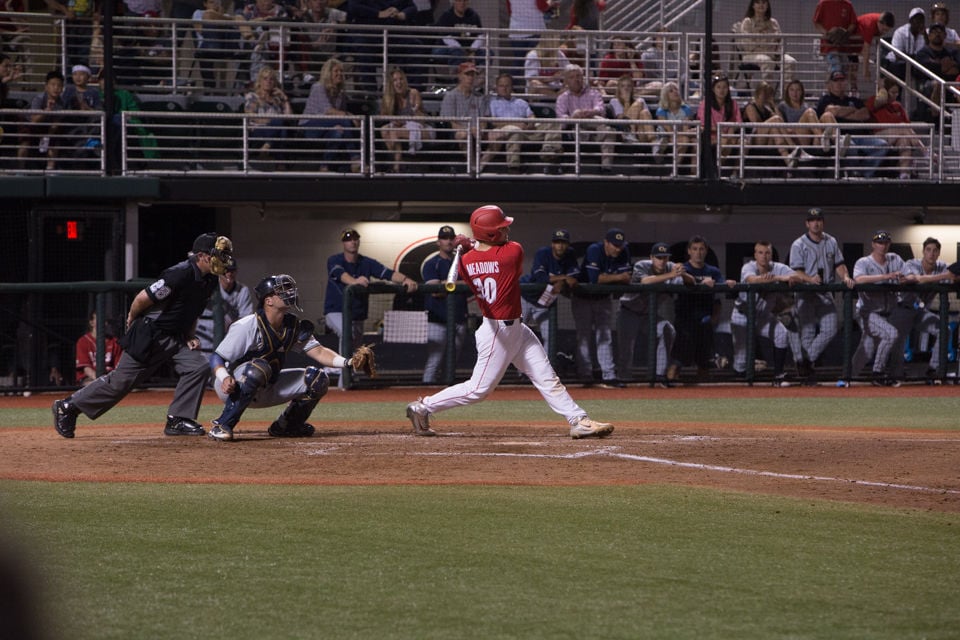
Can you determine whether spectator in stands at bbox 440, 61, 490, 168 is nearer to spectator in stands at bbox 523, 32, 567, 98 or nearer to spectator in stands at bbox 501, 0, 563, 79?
spectator in stands at bbox 523, 32, 567, 98

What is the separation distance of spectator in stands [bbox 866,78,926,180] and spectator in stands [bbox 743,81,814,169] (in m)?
1.42

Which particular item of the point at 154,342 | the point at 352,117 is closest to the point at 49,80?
the point at 352,117

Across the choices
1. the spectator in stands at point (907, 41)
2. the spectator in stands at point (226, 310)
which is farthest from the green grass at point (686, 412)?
the spectator in stands at point (907, 41)

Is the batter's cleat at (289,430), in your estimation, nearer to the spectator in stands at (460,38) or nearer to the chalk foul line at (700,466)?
the chalk foul line at (700,466)

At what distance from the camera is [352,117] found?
666 inches

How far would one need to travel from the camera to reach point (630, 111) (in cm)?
1872

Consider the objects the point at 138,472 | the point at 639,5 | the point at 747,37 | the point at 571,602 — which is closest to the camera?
the point at 571,602

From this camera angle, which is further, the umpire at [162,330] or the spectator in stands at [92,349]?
the spectator in stands at [92,349]

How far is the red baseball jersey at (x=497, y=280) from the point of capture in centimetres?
962

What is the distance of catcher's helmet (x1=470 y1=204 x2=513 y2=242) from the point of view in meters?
9.70

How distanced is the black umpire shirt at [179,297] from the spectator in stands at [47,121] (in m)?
7.45

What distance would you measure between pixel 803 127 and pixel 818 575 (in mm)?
14462

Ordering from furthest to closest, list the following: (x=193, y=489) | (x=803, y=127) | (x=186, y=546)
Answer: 1. (x=803, y=127)
2. (x=193, y=489)
3. (x=186, y=546)

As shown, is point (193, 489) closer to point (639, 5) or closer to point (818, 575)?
point (818, 575)
